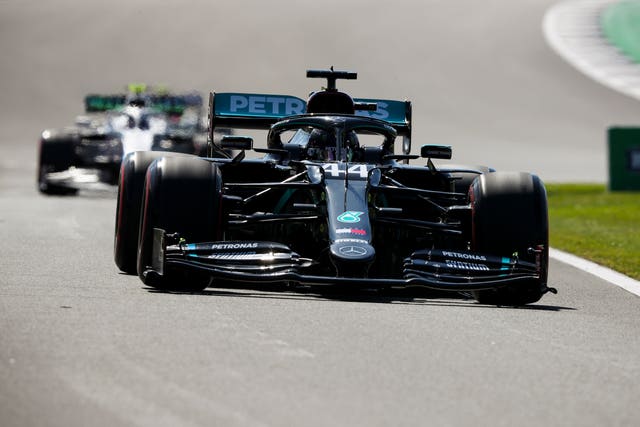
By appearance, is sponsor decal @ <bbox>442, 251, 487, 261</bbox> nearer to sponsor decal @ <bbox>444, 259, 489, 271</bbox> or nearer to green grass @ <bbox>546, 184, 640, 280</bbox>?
sponsor decal @ <bbox>444, 259, 489, 271</bbox>

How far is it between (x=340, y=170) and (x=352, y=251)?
4.32 feet

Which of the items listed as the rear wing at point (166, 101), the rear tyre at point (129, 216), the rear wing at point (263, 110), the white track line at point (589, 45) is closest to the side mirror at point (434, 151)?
the rear tyre at point (129, 216)

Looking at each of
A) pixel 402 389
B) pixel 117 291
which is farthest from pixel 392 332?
pixel 117 291

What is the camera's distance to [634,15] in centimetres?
7000

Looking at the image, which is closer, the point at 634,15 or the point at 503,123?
the point at 503,123

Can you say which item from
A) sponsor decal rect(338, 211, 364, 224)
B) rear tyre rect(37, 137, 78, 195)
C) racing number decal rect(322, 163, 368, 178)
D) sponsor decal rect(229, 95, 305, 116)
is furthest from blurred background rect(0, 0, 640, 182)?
sponsor decal rect(338, 211, 364, 224)

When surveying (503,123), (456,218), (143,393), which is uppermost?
(503,123)

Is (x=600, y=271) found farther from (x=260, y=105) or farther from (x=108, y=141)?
(x=108, y=141)

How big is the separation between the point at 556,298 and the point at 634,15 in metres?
61.7

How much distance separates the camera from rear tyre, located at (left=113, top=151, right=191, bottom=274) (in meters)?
11.1

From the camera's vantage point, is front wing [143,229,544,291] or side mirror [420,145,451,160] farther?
side mirror [420,145,451,160]

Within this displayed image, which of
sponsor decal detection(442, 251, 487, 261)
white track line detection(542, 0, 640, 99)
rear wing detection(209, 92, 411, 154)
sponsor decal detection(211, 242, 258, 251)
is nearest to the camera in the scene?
sponsor decal detection(211, 242, 258, 251)

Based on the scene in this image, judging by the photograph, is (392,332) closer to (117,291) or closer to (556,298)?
(117,291)

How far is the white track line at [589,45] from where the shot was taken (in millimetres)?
61844
